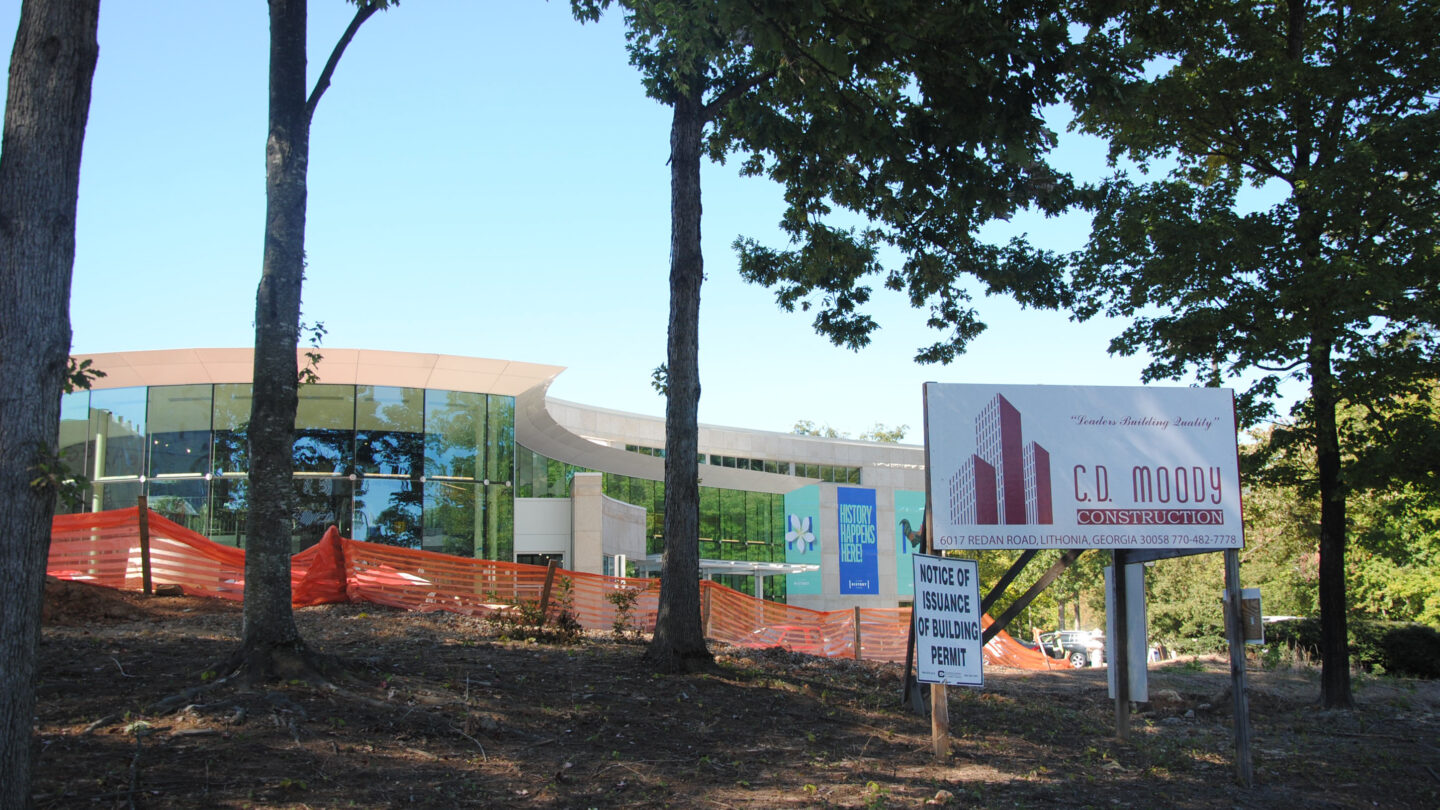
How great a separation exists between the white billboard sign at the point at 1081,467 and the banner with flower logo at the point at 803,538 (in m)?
39.3

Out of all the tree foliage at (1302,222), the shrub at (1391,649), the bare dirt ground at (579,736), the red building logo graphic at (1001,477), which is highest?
the tree foliage at (1302,222)

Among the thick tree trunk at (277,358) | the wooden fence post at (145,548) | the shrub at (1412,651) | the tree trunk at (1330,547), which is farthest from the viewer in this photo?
the shrub at (1412,651)

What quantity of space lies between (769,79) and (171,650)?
920cm

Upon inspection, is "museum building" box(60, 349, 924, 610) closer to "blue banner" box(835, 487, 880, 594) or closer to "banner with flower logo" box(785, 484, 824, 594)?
"banner with flower logo" box(785, 484, 824, 594)

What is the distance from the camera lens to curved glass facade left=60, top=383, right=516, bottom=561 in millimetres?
22828

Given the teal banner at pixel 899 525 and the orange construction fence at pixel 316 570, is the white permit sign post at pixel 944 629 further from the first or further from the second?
the teal banner at pixel 899 525

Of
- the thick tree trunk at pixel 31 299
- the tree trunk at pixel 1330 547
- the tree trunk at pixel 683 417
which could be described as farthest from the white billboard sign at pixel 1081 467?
the thick tree trunk at pixel 31 299

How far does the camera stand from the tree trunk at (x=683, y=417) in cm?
A: 1102

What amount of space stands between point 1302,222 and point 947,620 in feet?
30.2

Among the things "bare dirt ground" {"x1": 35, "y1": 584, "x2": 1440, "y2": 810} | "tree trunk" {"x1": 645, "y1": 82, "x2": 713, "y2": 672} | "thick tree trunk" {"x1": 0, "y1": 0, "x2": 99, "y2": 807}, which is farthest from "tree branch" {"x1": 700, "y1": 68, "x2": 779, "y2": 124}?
"thick tree trunk" {"x1": 0, "y1": 0, "x2": 99, "y2": 807}

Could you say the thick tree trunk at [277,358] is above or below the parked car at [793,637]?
above

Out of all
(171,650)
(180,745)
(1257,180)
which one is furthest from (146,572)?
(1257,180)

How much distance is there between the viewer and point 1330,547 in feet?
48.8

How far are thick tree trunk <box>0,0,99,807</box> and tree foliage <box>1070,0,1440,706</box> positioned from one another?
11.5 metres
